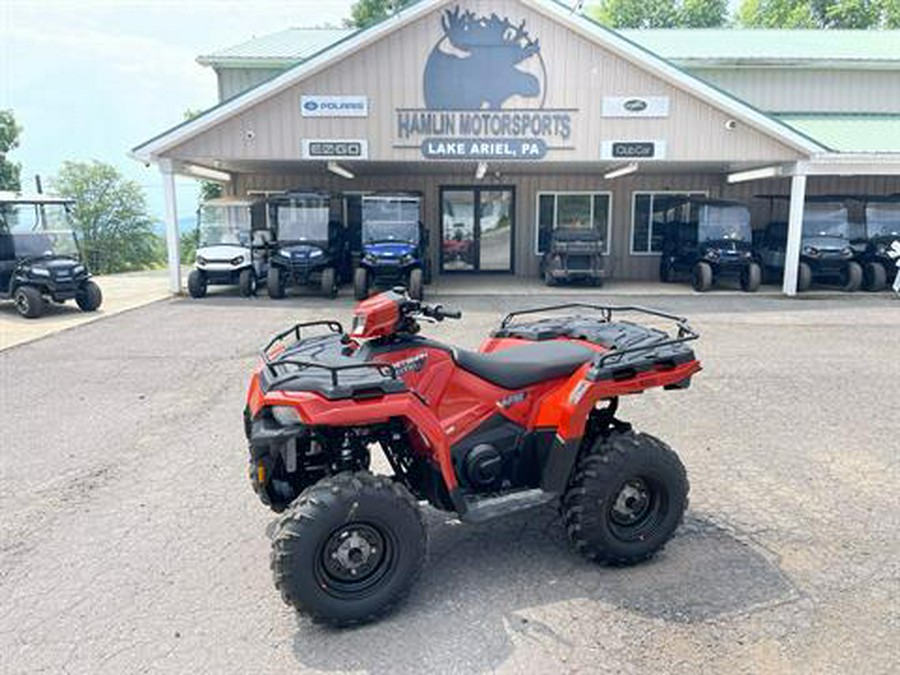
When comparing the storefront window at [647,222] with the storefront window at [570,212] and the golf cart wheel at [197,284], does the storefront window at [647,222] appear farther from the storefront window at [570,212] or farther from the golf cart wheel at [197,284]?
the golf cart wheel at [197,284]

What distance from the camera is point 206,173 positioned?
703 inches

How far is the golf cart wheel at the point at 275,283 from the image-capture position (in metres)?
14.6

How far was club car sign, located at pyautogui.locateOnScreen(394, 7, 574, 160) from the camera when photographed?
14.7 m

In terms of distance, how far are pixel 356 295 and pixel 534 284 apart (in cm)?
495

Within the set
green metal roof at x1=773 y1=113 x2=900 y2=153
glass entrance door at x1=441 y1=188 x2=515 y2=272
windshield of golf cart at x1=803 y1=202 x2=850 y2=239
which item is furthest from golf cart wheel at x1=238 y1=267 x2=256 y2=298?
green metal roof at x1=773 y1=113 x2=900 y2=153

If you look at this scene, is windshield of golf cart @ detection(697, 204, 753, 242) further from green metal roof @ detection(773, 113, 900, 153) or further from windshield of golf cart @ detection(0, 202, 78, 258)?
windshield of golf cart @ detection(0, 202, 78, 258)

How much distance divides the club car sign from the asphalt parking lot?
9.18 metres

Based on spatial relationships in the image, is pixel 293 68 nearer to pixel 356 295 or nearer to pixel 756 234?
pixel 356 295

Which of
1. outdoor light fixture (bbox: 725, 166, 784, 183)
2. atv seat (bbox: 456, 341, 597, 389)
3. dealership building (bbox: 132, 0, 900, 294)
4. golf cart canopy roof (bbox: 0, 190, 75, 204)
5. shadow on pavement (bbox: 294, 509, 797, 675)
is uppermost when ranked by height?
dealership building (bbox: 132, 0, 900, 294)

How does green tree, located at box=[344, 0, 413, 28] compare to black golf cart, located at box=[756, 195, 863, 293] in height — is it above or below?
above

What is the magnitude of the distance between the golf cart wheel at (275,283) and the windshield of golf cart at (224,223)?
1.92 meters

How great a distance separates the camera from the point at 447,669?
286 cm

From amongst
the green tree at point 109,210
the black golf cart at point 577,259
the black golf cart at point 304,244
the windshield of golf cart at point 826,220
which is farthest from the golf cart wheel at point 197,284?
the green tree at point 109,210

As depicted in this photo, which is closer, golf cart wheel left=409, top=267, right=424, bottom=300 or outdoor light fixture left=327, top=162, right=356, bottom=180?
golf cart wheel left=409, top=267, right=424, bottom=300
